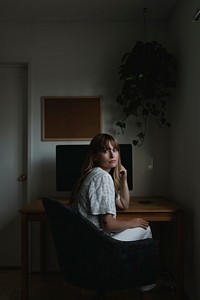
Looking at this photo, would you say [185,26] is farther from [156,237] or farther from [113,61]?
[156,237]

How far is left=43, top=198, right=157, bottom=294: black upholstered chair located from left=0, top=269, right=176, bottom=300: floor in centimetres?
93

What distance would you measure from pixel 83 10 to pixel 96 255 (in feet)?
7.14

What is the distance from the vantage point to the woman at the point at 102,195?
6.37 feet

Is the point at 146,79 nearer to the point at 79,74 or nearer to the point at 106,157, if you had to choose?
the point at 79,74

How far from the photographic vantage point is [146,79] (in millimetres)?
2912

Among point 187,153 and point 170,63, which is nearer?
point 187,153

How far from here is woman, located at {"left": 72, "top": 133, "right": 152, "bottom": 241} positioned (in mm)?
1941

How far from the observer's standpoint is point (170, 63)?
9.52 ft

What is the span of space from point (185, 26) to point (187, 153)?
101 cm

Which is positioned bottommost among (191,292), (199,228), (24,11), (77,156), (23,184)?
(191,292)

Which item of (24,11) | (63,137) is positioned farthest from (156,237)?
(24,11)

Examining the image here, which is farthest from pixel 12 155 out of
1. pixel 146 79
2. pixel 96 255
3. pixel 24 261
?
pixel 96 255

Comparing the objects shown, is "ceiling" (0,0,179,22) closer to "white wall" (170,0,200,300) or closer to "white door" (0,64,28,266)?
"white wall" (170,0,200,300)

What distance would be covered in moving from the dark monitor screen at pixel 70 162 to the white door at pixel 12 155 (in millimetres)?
497
